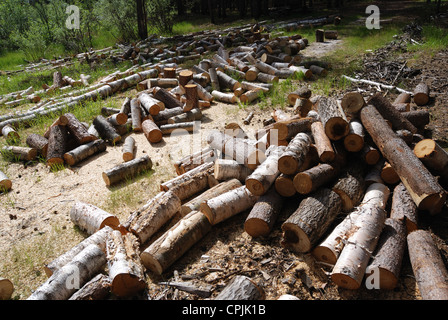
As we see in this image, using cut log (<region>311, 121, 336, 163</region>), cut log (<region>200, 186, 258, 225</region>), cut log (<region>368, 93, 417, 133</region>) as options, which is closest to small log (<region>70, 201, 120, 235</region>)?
cut log (<region>200, 186, 258, 225</region>)

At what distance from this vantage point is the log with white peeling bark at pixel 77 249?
3.59 meters

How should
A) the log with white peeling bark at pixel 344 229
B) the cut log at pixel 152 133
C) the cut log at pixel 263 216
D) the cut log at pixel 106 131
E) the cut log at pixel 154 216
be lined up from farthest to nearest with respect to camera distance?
the cut log at pixel 106 131 < the cut log at pixel 152 133 < the cut log at pixel 154 216 < the cut log at pixel 263 216 < the log with white peeling bark at pixel 344 229

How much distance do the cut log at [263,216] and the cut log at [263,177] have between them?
Result: 148 mm

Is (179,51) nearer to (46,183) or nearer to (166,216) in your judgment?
(46,183)

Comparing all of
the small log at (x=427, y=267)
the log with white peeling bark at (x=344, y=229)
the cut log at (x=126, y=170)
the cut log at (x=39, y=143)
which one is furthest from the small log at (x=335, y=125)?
the cut log at (x=39, y=143)

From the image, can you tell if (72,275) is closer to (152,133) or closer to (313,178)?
(313,178)

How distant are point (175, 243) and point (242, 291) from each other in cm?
111

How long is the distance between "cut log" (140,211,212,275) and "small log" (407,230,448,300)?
2392 mm

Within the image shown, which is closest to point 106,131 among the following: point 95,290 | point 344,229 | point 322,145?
point 95,290

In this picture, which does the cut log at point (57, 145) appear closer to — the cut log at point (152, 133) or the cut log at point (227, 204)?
the cut log at point (152, 133)

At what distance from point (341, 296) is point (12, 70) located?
56.1 feet

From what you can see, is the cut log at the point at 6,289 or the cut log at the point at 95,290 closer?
the cut log at the point at 95,290

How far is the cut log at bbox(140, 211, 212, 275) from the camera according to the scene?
11.7 ft

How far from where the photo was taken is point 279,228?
13.4 feet
